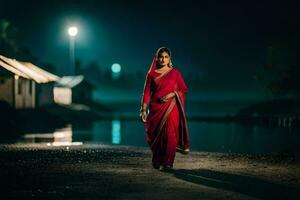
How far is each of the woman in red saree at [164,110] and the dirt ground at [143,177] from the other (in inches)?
18.8

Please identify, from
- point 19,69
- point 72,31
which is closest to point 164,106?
point 19,69

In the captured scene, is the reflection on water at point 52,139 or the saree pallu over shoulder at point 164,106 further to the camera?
the reflection on water at point 52,139

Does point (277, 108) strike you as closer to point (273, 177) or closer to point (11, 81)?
point (11, 81)

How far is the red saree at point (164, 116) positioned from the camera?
1393 cm

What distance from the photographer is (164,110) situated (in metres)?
14.0

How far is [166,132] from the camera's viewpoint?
13906mm

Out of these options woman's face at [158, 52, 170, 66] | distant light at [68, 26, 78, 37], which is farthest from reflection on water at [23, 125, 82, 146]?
distant light at [68, 26, 78, 37]

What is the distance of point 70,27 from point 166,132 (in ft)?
182

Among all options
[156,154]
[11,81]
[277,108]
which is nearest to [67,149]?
[156,154]

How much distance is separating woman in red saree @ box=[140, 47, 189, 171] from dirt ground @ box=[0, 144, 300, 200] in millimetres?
479

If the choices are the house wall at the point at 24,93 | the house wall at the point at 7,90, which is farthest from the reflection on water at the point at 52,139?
the house wall at the point at 24,93

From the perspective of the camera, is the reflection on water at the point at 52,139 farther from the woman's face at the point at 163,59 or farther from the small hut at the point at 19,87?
the small hut at the point at 19,87

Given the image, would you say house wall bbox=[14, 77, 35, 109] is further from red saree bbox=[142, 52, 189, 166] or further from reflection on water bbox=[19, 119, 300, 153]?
red saree bbox=[142, 52, 189, 166]

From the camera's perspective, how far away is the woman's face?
46.0 feet
